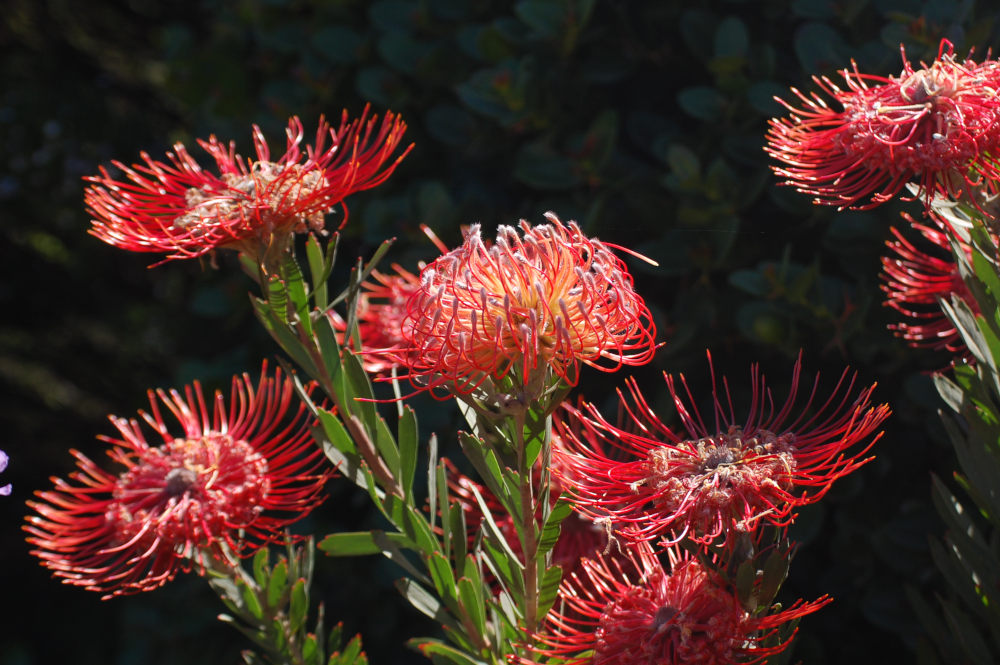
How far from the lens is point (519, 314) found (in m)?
0.50

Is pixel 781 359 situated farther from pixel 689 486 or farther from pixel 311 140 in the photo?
pixel 311 140

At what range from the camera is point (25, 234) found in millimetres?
1968

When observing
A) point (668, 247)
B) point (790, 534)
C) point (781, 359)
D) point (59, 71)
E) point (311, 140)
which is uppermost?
point (59, 71)

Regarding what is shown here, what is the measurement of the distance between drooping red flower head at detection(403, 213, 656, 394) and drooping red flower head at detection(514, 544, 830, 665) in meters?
0.14

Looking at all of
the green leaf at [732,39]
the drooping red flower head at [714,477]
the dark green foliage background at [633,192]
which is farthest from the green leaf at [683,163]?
the drooping red flower head at [714,477]

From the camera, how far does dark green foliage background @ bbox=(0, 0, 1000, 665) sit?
0.88m

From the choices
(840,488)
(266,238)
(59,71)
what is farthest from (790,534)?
(59,71)

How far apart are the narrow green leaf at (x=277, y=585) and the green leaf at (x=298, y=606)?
0.01 metres

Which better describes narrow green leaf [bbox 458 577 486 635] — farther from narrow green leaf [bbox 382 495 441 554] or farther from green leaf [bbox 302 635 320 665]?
green leaf [bbox 302 635 320 665]

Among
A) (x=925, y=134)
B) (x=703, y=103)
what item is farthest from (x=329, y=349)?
(x=703, y=103)

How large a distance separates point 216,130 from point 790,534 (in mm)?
1018

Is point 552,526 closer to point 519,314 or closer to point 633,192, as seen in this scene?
point 519,314

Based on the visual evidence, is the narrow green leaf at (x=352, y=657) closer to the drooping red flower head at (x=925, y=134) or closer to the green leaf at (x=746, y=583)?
the green leaf at (x=746, y=583)

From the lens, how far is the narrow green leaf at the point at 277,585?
0.65 m
